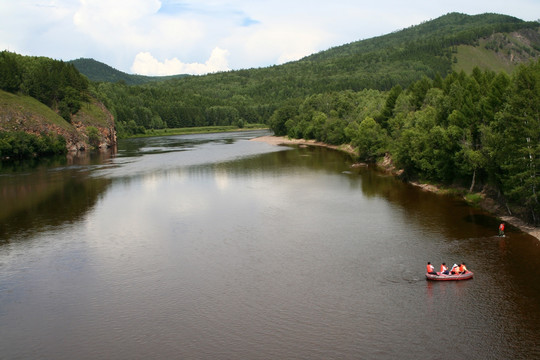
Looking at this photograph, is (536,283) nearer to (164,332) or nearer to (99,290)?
(164,332)

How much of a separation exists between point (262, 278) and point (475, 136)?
40.6 meters

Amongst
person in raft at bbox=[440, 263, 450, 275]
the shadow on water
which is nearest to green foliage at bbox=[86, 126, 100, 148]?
the shadow on water

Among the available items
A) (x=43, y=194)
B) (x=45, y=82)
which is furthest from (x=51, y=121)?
(x=43, y=194)

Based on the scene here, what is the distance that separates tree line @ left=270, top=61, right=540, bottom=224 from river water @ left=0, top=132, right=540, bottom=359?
514 cm

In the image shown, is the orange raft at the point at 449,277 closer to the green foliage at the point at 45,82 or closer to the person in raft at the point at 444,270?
the person in raft at the point at 444,270

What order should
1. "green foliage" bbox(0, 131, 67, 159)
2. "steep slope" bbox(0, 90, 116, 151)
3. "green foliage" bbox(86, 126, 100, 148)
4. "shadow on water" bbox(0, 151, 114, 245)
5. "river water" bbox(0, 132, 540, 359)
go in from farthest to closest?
1. "green foliage" bbox(86, 126, 100, 148)
2. "steep slope" bbox(0, 90, 116, 151)
3. "green foliage" bbox(0, 131, 67, 159)
4. "shadow on water" bbox(0, 151, 114, 245)
5. "river water" bbox(0, 132, 540, 359)

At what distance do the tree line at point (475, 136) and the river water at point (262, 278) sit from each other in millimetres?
5135

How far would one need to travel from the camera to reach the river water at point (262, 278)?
96.0ft

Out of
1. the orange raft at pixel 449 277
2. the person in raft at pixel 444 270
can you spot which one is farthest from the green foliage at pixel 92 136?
the orange raft at pixel 449 277

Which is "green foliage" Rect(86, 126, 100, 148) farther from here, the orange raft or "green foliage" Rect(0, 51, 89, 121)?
the orange raft

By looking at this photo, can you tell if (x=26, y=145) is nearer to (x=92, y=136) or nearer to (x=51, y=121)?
(x=51, y=121)

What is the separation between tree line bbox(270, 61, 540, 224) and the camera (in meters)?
48.3

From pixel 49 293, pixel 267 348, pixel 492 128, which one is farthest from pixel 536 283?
pixel 49 293

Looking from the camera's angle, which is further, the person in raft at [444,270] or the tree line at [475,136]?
the tree line at [475,136]
